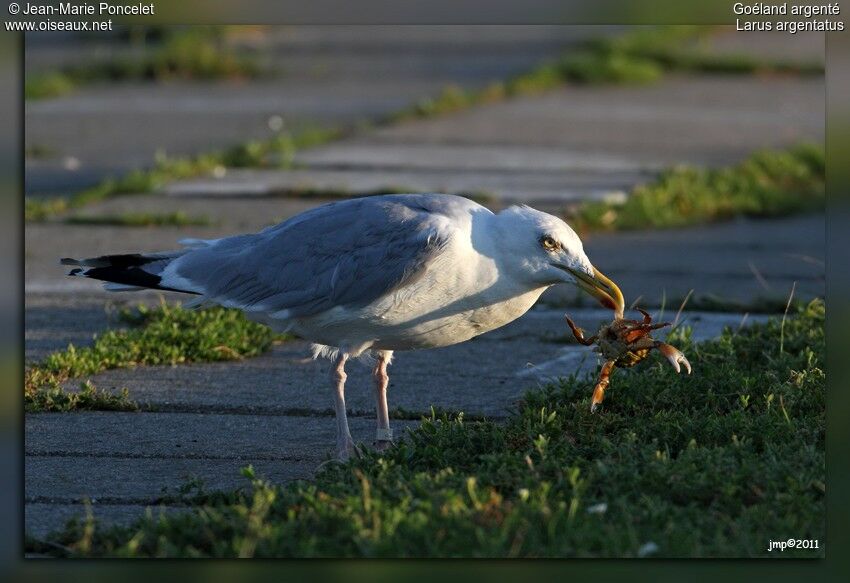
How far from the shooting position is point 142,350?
566cm

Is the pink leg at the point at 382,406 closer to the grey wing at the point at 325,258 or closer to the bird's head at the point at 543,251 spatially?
the grey wing at the point at 325,258

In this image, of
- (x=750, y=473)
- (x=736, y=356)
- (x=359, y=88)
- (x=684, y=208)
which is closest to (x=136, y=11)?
(x=736, y=356)

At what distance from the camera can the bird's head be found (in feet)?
14.6

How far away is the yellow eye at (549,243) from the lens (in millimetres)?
4453

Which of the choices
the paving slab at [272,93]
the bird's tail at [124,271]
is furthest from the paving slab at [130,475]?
the paving slab at [272,93]

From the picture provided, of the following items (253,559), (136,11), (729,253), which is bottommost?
(253,559)

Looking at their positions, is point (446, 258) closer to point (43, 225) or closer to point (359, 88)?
point (43, 225)

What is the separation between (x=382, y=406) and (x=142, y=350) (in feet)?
4.33

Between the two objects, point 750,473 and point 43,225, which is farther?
point 43,225

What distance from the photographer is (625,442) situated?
14.2 ft

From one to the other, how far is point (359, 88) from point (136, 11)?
7208 mm

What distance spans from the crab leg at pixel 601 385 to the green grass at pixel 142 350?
1679 millimetres

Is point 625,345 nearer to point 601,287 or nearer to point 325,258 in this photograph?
point 601,287

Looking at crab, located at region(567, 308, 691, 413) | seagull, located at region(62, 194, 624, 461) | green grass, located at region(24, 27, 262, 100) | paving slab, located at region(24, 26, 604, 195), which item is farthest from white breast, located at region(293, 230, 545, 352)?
green grass, located at region(24, 27, 262, 100)
